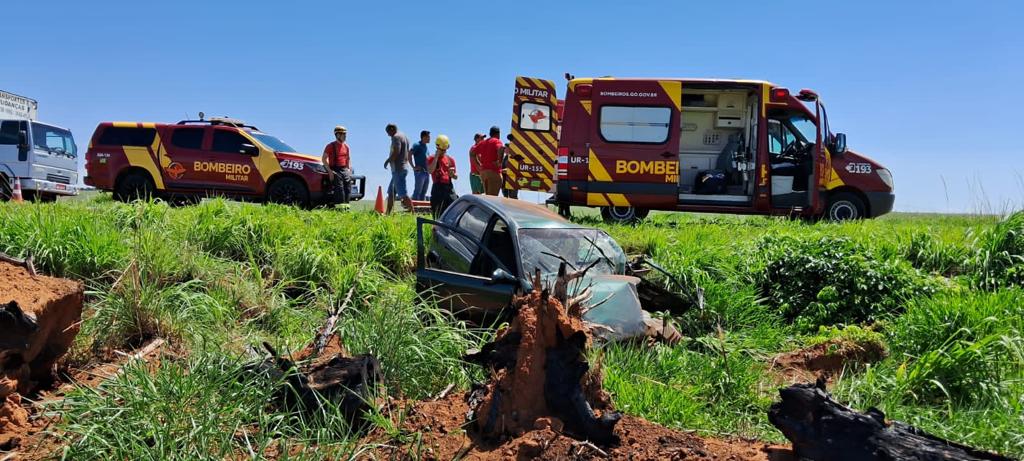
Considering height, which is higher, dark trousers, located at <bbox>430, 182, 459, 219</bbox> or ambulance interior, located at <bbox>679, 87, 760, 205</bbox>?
ambulance interior, located at <bbox>679, 87, 760, 205</bbox>

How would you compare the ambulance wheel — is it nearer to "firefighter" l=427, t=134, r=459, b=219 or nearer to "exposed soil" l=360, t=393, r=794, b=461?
"firefighter" l=427, t=134, r=459, b=219

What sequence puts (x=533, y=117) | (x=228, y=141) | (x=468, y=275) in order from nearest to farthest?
(x=468, y=275) < (x=228, y=141) < (x=533, y=117)

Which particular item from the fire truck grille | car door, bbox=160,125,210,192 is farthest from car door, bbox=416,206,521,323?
the fire truck grille

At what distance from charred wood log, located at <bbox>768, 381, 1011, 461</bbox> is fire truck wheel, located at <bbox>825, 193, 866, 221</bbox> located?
10982 millimetres

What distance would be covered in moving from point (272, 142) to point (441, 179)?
456 cm

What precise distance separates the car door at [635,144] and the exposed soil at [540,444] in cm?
963

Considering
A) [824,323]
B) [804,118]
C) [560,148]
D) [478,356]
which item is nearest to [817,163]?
[804,118]

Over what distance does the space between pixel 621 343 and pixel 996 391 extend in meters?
2.55

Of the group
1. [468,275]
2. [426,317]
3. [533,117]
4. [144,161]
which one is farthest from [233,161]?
[426,317]

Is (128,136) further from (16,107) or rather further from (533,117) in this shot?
(16,107)

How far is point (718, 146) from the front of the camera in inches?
557

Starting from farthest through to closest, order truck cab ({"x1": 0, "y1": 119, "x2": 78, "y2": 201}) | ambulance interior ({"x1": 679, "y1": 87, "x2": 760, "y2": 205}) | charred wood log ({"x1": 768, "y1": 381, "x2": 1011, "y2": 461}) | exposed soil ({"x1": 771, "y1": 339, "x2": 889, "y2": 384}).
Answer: truck cab ({"x1": 0, "y1": 119, "x2": 78, "y2": 201})
ambulance interior ({"x1": 679, "y1": 87, "x2": 760, "y2": 205})
exposed soil ({"x1": 771, "y1": 339, "x2": 889, "y2": 384})
charred wood log ({"x1": 768, "y1": 381, "x2": 1011, "y2": 461})

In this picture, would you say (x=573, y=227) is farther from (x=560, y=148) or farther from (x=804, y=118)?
(x=804, y=118)

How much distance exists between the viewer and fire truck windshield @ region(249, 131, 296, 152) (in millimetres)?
14953
